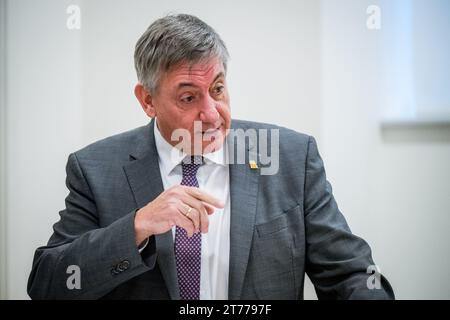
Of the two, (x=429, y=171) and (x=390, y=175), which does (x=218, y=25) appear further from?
(x=429, y=171)

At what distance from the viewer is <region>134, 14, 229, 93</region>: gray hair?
129cm

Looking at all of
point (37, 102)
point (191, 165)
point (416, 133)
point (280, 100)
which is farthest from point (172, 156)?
point (416, 133)

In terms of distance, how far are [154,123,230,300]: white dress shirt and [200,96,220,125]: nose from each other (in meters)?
0.16

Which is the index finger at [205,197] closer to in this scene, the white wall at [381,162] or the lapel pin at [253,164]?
the lapel pin at [253,164]

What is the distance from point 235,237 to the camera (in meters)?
1.32

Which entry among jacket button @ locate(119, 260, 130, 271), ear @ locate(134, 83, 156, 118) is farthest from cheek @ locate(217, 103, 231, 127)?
jacket button @ locate(119, 260, 130, 271)

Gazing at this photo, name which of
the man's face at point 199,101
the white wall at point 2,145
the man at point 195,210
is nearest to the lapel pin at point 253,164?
the man at point 195,210

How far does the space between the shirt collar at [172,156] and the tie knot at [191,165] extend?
2 centimetres

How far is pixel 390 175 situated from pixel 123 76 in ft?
3.89

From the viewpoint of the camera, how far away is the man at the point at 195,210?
4.02 ft

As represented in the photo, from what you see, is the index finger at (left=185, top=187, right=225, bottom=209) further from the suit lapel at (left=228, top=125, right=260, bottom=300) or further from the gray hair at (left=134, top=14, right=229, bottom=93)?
the gray hair at (left=134, top=14, right=229, bottom=93)

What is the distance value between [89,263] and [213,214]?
16.2 inches

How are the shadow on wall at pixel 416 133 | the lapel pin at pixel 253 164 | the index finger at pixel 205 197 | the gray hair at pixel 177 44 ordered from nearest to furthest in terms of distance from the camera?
1. the index finger at pixel 205 197
2. the gray hair at pixel 177 44
3. the lapel pin at pixel 253 164
4. the shadow on wall at pixel 416 133

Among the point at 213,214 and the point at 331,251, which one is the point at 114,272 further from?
the point at 331,251
